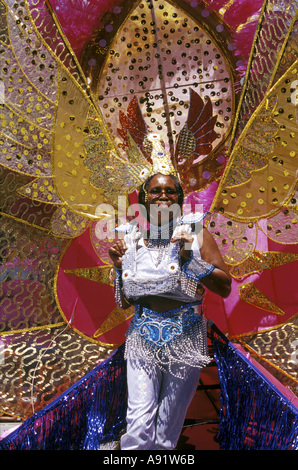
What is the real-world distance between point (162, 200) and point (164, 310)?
21.2 inches

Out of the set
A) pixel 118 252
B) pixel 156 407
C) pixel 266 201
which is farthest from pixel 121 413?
pixel 266 201

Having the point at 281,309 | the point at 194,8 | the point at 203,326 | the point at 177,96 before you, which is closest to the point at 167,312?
the point at 203,326

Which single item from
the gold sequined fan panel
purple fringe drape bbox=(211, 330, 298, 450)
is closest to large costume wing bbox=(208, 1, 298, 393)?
the gold sequined fan panel

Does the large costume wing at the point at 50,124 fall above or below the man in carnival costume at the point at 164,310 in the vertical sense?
above

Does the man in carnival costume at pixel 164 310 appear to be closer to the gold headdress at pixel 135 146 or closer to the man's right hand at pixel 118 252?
the man's right hand at pixel 118 252

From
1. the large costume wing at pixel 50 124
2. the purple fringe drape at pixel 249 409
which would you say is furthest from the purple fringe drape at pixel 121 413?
the large costume wing at pixel 50 124

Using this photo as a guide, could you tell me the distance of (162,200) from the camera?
7.51 feet

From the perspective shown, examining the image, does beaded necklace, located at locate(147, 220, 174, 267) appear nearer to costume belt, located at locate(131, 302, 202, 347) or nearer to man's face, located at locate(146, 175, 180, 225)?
man's face, located at locate(146, 175, 180, 225)

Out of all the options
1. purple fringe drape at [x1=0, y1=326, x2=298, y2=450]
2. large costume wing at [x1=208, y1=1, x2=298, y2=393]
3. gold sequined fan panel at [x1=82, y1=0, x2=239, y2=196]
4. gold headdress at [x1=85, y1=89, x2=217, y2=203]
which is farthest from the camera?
gold sequined fan panel at [x1=82, y1=0, x2=239, y2=196]

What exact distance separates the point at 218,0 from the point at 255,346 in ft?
7.36

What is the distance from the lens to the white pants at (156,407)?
1929 mm

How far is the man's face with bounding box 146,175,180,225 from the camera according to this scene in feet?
7.51

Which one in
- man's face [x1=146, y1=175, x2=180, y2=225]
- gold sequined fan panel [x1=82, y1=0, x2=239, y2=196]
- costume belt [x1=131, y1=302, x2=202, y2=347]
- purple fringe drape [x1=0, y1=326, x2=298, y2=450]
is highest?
gold sequined fan panel [x1=82, y1=0, x2=239, y2=196]

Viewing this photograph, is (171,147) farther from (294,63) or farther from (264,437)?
(264,437)
